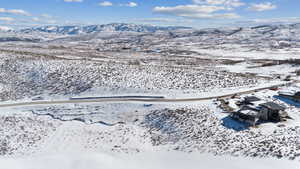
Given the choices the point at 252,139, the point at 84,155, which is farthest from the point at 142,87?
the point at 252,139

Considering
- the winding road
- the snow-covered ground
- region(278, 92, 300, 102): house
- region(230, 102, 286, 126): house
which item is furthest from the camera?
the winding road

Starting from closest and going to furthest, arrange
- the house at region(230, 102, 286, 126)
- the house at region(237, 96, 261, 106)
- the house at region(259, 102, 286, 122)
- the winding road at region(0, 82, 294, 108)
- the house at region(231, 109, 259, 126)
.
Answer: the house at region(231, 109, 259, 126)
the house at region(230, 102, 286, 126)
the house at region(259, 102, 286, 122)
the house at region(237, 96, 261, 106)
the winding road at region(0, 82, 294, 108)

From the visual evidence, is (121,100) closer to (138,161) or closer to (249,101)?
(138,161)

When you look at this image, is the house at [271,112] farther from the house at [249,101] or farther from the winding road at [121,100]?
the winding road at [121,100]

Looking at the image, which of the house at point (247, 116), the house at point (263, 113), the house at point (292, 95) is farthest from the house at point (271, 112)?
the house at point (292, 95)

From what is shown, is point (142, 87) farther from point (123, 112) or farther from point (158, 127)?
point (158, 127)

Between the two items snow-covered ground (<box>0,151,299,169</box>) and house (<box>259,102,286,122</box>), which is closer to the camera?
snow-covered ground (<box>0,151,299,169</box>)

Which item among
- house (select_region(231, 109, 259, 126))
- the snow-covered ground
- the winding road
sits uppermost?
the winding road

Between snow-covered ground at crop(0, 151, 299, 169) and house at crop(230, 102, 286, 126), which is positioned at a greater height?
house at crop(230, 102, 286, 126)

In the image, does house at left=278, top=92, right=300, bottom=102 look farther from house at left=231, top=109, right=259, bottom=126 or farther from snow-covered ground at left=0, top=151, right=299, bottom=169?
snow-covered ground at left=0, top=151, right=299, bottom=169

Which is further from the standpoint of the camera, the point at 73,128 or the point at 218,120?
the point at 73,128

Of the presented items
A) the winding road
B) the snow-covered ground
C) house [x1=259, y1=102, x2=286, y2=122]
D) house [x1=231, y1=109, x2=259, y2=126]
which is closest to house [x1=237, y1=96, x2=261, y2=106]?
house [x1=259, y1=102, x2=286, y2=122]
